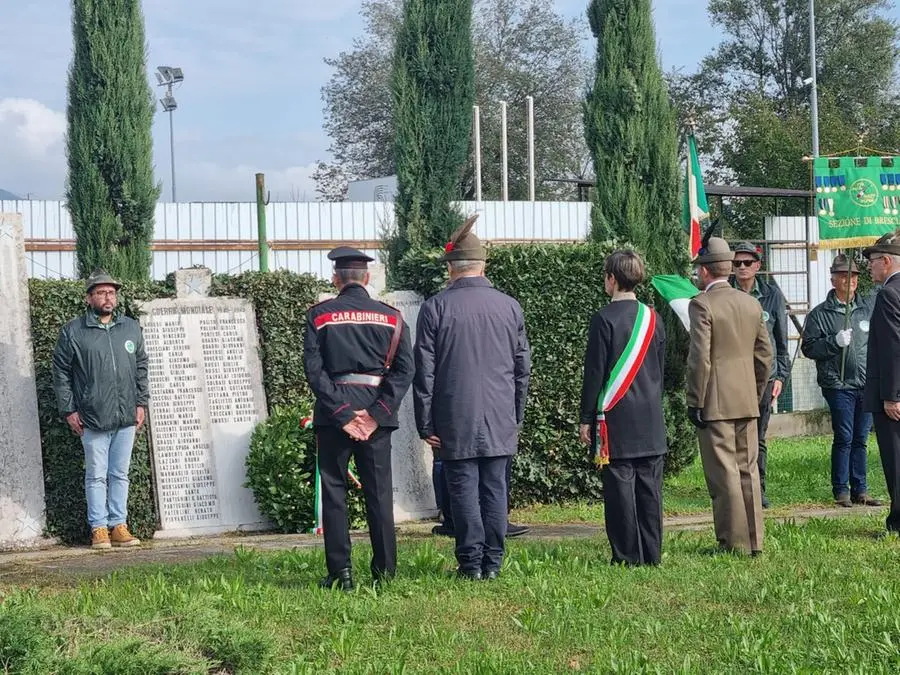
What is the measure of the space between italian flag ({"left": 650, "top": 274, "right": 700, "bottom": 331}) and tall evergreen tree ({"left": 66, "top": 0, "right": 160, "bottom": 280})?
19.8 ft

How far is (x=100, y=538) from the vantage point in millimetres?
9711

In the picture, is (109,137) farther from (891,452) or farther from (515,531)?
(891,452)

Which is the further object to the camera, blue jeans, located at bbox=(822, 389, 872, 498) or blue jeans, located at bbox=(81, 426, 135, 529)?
blue jeans, located at bbox=(822, 389, 872, 498)

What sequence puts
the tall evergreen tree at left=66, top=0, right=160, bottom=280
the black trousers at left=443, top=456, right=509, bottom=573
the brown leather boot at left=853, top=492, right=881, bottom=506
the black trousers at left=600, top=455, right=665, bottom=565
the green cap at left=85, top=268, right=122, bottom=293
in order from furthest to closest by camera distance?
the tall evergreen tree at left=66, top=0, right=160, bottom=280 → the brown leather boot at left=853, top=492, right=881, bottom=506 → the green cap at left=85, top=268, right=122, bottom=293 → the black trousers at left=600, top=455, right=665, bottom=565 → the black trousers at left=443, top=456, right=509, bottom=573

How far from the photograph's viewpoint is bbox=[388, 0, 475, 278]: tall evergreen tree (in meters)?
13.2

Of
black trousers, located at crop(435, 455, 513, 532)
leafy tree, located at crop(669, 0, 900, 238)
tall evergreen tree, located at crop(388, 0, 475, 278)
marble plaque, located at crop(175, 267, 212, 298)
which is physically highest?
leafy tree, located at crop(669, 0, 900, 238)

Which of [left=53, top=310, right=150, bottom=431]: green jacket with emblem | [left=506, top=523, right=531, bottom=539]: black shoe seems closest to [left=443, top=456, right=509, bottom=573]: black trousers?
[left=506, top=523, right=531, bottom=539]: black shoe

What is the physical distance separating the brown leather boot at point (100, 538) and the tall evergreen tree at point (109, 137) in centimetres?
494

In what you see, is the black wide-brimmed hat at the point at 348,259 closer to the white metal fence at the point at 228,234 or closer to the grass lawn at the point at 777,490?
the grass lawn at the point at 777,490

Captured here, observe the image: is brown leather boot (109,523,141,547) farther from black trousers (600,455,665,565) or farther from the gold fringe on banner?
the gold fringe on banner

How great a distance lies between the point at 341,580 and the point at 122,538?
3.41 meters

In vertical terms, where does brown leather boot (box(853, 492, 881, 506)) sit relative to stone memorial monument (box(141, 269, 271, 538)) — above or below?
below

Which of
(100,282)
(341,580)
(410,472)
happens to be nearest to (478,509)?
(341,580)

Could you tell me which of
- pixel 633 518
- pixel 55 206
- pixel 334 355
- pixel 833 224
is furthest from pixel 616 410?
pixel 55 206
